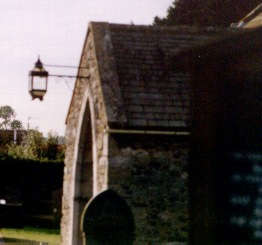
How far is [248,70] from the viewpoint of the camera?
23.2 feet

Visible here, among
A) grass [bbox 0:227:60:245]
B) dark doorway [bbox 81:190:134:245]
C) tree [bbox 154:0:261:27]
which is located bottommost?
grass [bbox 0:227:60:245]

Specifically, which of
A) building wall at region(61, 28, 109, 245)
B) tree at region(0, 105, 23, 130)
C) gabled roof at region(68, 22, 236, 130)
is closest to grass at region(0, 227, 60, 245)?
building wall at region(61, 28, 109, 245)

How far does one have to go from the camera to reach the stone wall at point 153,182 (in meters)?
9.77

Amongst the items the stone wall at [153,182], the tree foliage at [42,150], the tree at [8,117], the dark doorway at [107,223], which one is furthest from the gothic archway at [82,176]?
the tree at [8,117]

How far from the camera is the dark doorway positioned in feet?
17.0

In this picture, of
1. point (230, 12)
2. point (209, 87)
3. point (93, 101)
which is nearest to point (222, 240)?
point (209, 87)

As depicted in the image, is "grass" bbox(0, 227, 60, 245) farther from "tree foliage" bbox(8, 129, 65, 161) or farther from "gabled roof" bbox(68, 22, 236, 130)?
"gabled roof" bbox(68, 22, 236, 130)

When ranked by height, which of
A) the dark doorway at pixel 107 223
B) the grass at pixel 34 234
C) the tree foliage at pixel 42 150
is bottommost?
the grass at pixel 34 234

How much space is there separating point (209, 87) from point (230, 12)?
2118cm

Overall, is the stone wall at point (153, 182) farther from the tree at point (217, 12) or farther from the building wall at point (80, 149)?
the tree at point (217, 12)

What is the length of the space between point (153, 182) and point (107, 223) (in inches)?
187

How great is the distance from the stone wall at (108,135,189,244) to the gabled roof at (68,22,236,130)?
0.35 metres

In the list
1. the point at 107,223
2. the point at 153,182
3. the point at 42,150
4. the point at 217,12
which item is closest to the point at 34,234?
the point at 42,150

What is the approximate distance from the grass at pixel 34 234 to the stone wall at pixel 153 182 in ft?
24.6
